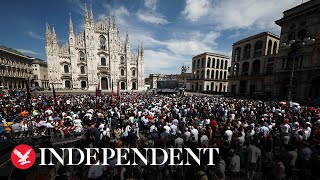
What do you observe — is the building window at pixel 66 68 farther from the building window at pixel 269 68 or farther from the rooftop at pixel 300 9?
the building window at pixel 269 68

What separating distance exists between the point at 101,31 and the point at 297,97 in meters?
48.3

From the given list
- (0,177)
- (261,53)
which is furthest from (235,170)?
(261,53)

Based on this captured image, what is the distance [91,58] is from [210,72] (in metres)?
40.7

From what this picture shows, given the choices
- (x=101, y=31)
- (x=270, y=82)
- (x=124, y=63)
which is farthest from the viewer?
(x=124, y=63)

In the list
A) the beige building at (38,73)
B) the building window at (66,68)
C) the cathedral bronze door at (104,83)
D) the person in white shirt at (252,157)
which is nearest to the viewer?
the person in white shirt at (252,157)

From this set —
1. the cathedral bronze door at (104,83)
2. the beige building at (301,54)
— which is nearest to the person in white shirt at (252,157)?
the beige building at (301,54)

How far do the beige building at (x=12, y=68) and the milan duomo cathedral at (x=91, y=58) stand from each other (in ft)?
39.5

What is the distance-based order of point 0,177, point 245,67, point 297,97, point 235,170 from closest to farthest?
point 0,177
point 235,170
point 297,97
point 245,67

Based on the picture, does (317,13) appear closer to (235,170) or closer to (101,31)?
(235,170)

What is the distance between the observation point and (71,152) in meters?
4.79

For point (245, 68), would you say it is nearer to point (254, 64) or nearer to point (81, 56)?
point (254, 64)

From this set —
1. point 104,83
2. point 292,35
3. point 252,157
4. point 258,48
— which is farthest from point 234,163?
point 104,83

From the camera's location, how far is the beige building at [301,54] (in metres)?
21.1

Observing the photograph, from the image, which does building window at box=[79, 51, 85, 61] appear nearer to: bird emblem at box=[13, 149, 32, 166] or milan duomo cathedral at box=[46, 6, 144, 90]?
milan duomo cathedral at box=[46, 6, 144, 90]
